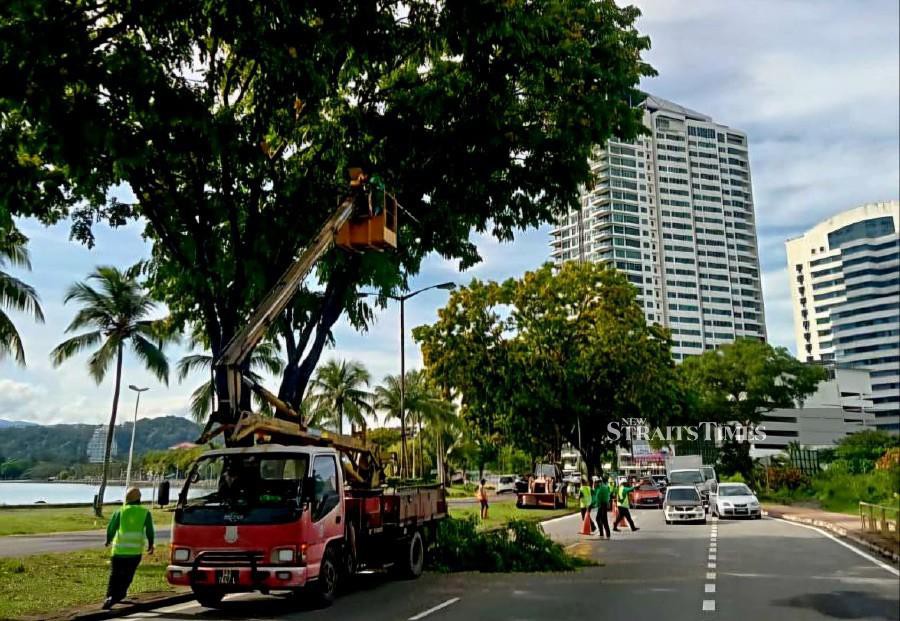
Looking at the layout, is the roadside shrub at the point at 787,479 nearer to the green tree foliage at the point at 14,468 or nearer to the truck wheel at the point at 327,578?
the truck wheel at the point at 327,578

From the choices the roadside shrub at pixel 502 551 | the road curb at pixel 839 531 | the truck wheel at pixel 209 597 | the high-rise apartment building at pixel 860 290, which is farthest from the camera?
the road curb at pixel 839 531

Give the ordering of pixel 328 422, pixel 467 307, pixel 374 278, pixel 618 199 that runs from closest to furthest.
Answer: pixel 374 278
pixel 467 307
pixel 328 422
pixel 618 199

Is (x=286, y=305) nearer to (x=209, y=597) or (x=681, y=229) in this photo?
(x=209, y=597)

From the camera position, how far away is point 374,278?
1617 centimetres

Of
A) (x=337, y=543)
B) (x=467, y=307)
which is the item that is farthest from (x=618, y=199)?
(x=337, y=543)

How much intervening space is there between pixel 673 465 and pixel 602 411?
10.8 meters

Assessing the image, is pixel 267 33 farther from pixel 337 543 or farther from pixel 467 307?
pixel 467 307

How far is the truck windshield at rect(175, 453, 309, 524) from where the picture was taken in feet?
34.9

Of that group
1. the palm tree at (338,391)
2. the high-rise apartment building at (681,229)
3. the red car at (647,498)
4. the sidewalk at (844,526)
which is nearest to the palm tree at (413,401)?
the palm tree at (338,391)

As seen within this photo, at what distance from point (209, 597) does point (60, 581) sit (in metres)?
4.66

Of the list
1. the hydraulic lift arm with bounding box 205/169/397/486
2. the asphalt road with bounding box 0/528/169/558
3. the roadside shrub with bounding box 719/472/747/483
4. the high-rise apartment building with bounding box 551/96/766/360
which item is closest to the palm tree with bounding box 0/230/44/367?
the asphalt road with bounding box 0/528/169/558

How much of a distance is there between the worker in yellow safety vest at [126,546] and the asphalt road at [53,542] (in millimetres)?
9661

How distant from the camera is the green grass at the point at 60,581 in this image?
38.0 feet

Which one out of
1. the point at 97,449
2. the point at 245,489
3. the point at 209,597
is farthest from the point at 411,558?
the point at 97,449
